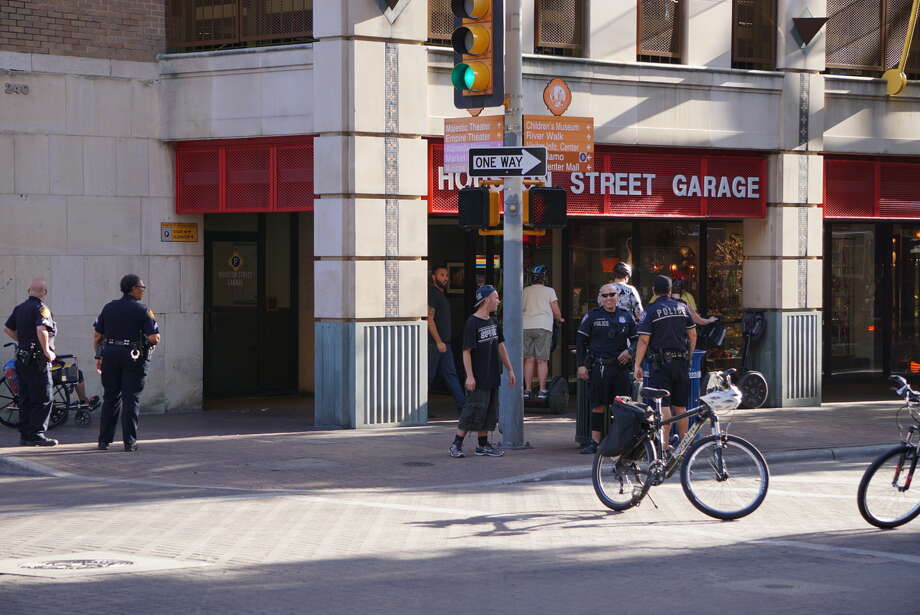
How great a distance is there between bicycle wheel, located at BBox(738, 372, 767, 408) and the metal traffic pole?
5.53 m

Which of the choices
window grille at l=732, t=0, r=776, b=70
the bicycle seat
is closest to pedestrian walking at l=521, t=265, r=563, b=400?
window grille at l=732, t=0, r=776, b=70

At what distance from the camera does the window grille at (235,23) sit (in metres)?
17.0

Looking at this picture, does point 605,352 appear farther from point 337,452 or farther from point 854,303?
point 854,303

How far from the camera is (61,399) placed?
16.7 metres

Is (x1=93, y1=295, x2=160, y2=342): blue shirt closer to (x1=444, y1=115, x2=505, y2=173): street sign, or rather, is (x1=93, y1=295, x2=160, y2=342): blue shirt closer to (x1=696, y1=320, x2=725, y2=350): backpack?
(x1=444, y1=115, x2=505, y2=173): street sign

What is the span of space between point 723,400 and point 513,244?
4.25m

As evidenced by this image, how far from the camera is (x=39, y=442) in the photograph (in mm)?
14555

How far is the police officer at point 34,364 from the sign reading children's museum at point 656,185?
5.04 m

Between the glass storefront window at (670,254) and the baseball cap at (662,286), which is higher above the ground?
the glass storefront window at (670,254)

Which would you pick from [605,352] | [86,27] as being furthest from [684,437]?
[86,27]

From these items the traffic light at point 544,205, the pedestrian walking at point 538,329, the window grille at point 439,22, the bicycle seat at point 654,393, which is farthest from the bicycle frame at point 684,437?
the window grille at point 439,22

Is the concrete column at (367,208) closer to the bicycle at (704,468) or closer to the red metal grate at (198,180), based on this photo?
the red metal grate at (198,180)

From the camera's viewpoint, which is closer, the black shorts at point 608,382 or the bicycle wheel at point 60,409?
the black shorts at point 608,382

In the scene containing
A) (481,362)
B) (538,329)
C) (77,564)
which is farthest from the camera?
(538,329)
